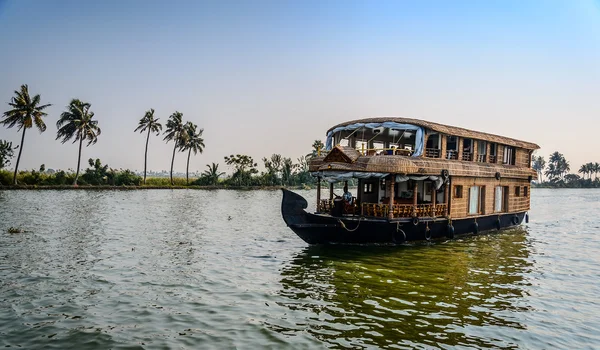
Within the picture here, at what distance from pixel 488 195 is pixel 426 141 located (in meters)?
5.72

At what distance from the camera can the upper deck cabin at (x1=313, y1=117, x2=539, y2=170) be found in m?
16.5

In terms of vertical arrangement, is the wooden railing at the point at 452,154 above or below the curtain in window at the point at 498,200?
above

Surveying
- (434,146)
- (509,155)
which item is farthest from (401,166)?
(509,155)

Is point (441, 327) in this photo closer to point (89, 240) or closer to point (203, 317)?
point (203, 317)

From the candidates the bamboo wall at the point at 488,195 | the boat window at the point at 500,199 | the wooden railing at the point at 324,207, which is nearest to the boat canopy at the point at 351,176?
the wooden railing at the point at 324,207

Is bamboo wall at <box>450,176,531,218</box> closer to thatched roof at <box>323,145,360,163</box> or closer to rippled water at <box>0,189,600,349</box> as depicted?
rippled water at <box>0,189,600,349</box>

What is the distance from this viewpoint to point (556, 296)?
10.6 meters

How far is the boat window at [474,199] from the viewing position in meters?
19.2

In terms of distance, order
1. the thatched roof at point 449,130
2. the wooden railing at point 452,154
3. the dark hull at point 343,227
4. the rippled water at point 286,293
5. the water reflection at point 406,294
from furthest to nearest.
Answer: the wooden railing at point 452,154 → the thatched roof at point 449,130 → the dark hull at point 343,227 → the water reflection at point 406,294 → the rippled water at point 286,293

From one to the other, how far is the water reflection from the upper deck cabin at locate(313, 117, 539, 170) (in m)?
4.03

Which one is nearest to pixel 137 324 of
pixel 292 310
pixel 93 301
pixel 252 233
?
pixel 93 301

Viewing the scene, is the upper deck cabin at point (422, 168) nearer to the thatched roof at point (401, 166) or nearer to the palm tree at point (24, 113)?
the thatched roof at point (401, 166)

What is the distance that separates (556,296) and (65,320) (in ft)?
35.9

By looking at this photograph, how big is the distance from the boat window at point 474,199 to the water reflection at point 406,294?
10.8 ft
